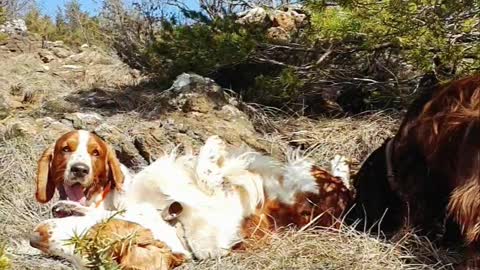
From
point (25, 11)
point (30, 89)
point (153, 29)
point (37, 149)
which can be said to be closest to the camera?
point (37, 149)

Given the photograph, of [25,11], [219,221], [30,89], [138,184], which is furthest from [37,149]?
[25,11]

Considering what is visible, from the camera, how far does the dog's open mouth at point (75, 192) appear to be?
13.1 feet

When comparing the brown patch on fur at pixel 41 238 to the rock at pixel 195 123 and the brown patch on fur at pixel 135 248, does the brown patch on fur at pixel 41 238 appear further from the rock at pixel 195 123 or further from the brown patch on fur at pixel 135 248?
the rock at pixel 195 123

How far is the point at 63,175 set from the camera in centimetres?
399

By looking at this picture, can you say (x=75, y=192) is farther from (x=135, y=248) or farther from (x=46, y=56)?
(x=46, y=56)

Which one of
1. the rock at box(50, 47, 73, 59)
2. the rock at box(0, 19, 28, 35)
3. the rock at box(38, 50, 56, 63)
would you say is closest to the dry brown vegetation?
the rock at box(38, 50, 56, 63)

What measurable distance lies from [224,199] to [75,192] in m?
0.75

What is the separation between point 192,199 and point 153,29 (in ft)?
20.5

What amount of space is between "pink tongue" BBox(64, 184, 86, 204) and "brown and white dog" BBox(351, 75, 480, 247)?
1441mm

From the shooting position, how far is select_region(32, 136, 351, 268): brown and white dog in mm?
3977

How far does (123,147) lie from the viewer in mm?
5320

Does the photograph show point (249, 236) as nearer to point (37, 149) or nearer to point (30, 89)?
point (37, 149)

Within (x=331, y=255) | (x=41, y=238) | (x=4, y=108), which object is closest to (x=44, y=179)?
(x=41, y=238)

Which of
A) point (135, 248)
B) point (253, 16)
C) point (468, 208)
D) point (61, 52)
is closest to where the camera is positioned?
point (468, 208)
